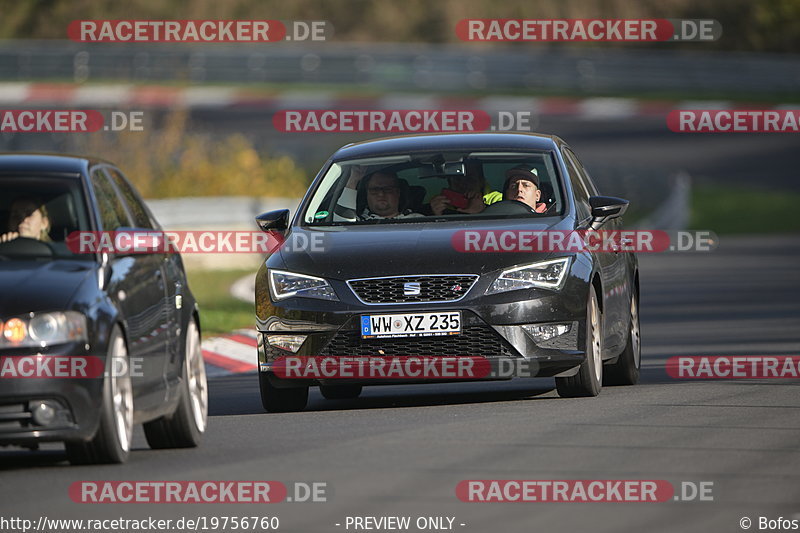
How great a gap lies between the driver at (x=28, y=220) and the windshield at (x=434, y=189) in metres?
3.05

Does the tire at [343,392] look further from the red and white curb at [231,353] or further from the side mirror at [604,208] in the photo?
the red and white curb at [231,353]

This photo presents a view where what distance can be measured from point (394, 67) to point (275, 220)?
4578 centimetres

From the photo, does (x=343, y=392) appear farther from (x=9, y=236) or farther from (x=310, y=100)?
(x=310, y=100)

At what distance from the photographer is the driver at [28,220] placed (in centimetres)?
973

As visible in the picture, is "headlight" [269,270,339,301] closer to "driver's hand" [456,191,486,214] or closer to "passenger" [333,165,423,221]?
"passenger" [333,165,423,221]

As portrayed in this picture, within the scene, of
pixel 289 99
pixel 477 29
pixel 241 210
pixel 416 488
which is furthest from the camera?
pixel 477 29

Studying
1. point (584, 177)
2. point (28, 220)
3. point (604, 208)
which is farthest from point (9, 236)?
point (584, 177)

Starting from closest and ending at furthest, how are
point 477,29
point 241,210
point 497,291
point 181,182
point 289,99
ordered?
point 497,291 → point 241,210 → point 181,182 → point 289,99 → point 477,29

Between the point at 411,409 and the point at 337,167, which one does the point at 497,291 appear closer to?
the point at 411,409

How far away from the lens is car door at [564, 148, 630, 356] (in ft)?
41.0

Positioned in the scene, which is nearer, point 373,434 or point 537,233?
point 373,434

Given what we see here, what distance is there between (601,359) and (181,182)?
57.6ft

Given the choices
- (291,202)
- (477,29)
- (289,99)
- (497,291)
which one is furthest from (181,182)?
(477,29)

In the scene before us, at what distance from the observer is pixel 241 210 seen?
2578 cm
